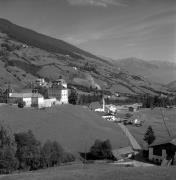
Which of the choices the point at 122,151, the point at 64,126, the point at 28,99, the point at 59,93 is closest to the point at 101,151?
the point at 122,151

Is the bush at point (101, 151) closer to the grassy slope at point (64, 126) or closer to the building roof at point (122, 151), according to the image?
the building roof at point (122, 151)

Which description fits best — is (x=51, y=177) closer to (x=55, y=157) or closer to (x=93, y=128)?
(x=55, y=157)

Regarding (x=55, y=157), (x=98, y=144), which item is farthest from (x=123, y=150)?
(x=55, y=157)

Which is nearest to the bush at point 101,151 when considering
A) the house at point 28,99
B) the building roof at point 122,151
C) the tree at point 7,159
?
the building roof at point 122,151

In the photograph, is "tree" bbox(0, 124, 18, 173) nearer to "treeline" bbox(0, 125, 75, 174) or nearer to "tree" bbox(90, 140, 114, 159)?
"treeline" bbox(0, 125, 75, 174)

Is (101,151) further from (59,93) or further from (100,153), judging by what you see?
(59,93)
